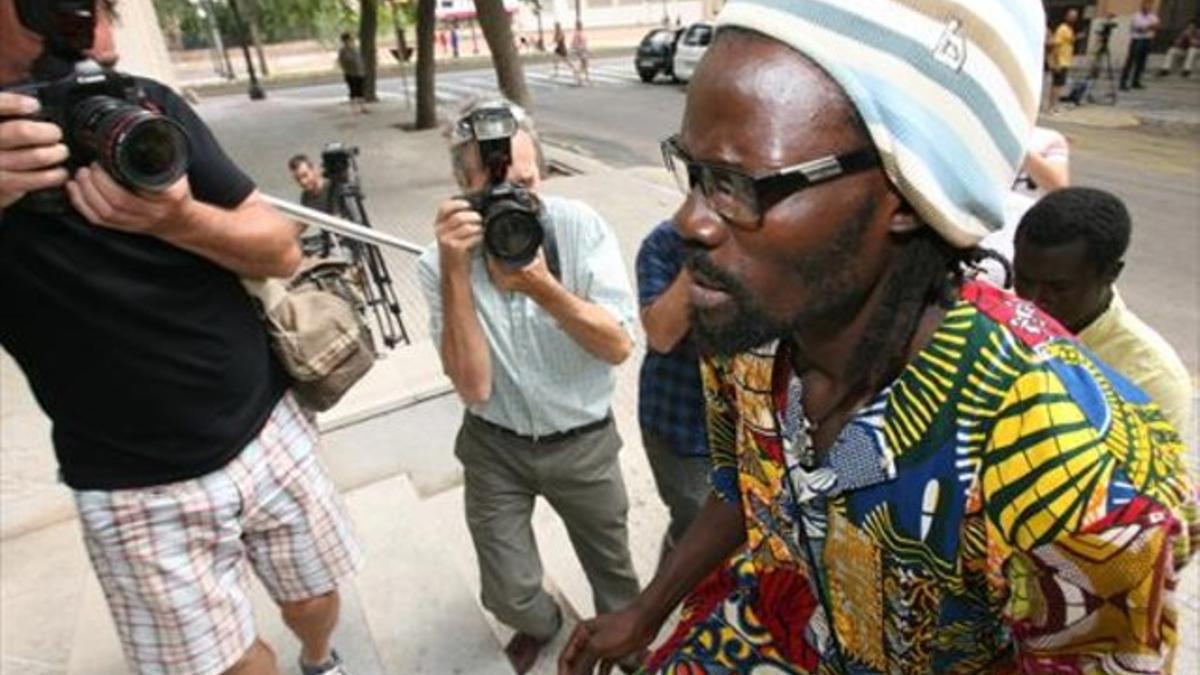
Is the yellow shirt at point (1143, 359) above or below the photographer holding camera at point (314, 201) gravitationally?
above

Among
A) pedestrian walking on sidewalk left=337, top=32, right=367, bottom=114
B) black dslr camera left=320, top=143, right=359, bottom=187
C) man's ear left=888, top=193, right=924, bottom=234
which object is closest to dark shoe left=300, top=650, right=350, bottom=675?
man's ear left=888, top=193, right=924, bottom=234

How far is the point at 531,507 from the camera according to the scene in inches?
94.0

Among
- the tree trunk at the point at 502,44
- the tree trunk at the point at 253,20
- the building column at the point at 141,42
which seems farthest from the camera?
the tree trunk at the point at 253,20

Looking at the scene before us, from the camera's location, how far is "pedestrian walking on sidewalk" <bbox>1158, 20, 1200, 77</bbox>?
627 inches

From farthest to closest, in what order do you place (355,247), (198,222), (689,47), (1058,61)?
(689,47)
(1058,61)
(355,247)
(198,222)

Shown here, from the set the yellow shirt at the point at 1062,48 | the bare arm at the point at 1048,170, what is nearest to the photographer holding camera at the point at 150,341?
the bare arm at the point at 1048,170

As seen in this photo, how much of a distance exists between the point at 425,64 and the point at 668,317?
1328 cm

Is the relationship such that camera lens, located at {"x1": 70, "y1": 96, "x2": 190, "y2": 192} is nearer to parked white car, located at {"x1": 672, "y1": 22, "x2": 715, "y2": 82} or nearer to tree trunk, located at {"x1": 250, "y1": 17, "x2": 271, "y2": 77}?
parked white car, located at {"x1": 672, "y1": 22, "x2": 715, "y2": 82}

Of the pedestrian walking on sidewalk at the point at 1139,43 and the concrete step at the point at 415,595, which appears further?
the pedestrian walking on sidewalk at the point at 1139,43

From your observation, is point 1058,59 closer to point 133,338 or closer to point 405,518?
point 405,518

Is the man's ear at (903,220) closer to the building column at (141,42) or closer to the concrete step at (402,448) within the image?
the concrete step at (402,448)

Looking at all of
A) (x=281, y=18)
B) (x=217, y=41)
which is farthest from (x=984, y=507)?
(x=281, y=18)

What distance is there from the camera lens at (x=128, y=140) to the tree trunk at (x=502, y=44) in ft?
29.8

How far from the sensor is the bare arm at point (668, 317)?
1.97 meters
